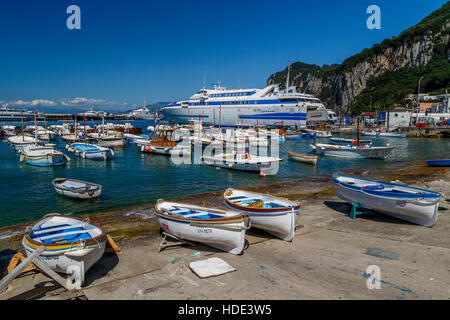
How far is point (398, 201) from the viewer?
10.6m

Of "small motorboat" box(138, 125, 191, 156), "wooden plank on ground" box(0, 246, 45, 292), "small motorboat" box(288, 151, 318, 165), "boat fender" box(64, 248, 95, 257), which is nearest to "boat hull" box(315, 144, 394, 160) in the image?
"small motorboat" box(288, 151, 318, 165)

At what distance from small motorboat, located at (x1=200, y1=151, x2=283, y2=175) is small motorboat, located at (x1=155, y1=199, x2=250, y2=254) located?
16.8 meters

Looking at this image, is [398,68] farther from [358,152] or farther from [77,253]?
[77,253]

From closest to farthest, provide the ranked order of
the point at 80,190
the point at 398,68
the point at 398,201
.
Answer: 1. the point at 398,201
2. the point at 80,190
3. the point at 398,68

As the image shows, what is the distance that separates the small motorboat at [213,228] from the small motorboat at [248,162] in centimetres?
1684

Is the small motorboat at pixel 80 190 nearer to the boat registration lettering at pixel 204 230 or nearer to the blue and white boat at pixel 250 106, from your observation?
the boat registration lettering at pixel 204 230

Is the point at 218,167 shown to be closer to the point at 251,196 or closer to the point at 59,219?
the point at 251,196

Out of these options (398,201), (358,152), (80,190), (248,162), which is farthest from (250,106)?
(398,201)

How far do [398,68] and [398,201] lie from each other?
132 meters

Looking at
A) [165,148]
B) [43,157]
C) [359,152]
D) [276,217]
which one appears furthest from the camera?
[165,148]

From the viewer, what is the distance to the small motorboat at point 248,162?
25.9 m

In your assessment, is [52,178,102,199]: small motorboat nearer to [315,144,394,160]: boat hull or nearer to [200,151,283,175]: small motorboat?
[200,151,283,175]: small motorboat

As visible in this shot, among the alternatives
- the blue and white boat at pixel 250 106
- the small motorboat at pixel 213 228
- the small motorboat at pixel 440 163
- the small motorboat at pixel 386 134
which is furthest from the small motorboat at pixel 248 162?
the small motorboat at pixel 386 134

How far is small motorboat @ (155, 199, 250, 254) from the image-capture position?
26.8ft
